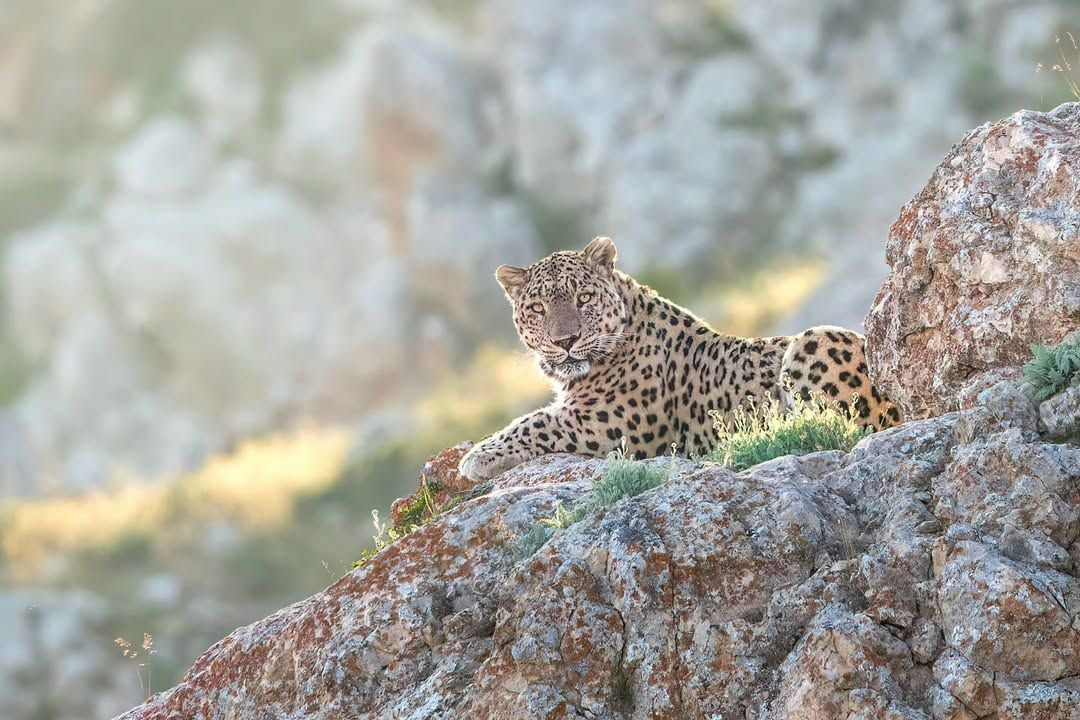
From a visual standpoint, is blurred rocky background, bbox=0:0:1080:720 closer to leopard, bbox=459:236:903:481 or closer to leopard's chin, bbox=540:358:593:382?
leopard, bbox=459:236:903:481

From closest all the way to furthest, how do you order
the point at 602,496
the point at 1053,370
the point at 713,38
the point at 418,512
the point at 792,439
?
the point at 1053,370 < the point at 602,496 < the point at 792,439 < the point at 418,512 < the point at 713,38

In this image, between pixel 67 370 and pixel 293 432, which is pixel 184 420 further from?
pixel 293 432

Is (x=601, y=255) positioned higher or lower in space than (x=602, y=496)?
higher

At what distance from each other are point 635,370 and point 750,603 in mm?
5358

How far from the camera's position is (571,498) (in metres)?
9.09

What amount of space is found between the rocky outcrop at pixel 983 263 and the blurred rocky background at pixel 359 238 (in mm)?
23525

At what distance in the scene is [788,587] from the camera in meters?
7.61

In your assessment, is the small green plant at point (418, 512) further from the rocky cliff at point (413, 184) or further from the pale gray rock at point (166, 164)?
the pale gray rock at point (166, 164)

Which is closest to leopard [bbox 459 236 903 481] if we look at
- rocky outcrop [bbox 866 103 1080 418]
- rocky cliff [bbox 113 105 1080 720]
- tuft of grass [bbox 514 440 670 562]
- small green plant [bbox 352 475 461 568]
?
small green plant [bbox 352 475 461 568]

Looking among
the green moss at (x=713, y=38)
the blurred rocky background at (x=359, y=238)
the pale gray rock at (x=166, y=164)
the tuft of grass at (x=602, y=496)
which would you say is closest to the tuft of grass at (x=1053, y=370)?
the tuft of grass at (x=602, y=496)

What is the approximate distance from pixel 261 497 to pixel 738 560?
42.1 m

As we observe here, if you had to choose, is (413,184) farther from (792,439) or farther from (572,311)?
(792,439)

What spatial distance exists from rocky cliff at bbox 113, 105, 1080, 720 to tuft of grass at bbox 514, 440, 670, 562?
11 centimetres

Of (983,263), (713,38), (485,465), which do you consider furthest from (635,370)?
(713,38)
